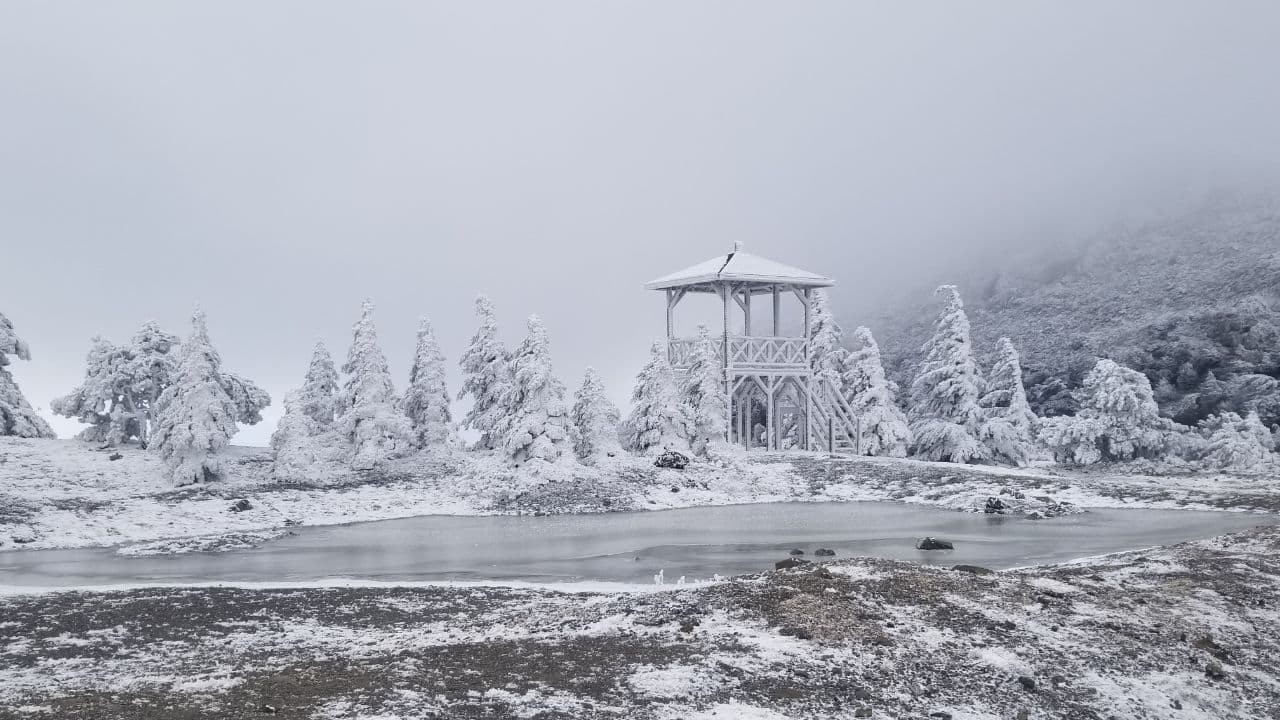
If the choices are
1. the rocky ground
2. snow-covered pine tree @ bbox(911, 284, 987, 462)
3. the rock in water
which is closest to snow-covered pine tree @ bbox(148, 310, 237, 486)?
the rocky ground

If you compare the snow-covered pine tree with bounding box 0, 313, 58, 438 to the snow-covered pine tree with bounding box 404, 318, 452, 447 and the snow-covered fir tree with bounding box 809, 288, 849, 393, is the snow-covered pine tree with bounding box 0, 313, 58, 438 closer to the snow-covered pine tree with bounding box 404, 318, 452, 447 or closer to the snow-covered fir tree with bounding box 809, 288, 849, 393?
the snow-covered pine tree with bounding box 404, 318, 452, 447

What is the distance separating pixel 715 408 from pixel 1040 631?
1340 inches

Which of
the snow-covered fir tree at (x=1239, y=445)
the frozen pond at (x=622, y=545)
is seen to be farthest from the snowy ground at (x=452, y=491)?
the snow-covered fir tree at (x=1239, y=445)

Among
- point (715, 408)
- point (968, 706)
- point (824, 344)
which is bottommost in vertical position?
point (968, 706)

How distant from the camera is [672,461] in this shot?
43.9 meters

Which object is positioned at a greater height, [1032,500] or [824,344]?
[824,344]

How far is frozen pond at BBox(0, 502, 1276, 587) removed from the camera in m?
21.6

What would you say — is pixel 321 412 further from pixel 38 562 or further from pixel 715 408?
pixel 38 562

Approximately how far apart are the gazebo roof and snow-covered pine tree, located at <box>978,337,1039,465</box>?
10.5m

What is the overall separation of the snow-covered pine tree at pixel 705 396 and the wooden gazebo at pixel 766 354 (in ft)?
2.55

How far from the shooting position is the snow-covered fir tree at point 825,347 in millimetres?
56562

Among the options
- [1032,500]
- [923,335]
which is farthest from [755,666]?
[923,335]

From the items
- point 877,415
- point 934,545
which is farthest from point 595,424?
point 934,545

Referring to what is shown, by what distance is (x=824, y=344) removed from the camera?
2290 inches
